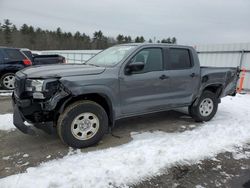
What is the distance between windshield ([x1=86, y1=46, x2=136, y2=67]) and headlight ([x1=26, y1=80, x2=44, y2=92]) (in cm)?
140

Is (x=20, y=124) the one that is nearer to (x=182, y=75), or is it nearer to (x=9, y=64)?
(x=182, y=75)

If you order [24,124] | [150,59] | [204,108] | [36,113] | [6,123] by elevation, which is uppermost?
[150,59]

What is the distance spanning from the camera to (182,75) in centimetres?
534

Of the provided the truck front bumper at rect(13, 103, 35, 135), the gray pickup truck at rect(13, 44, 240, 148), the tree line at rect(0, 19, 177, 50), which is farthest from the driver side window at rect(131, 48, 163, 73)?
the tree line at rect(0, 19, 177, 50)

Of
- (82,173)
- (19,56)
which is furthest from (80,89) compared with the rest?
(19,56)

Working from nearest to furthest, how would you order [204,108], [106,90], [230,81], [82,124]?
[82,124] < [106,90] < [204,108] < [230,81]

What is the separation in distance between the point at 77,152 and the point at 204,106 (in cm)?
358

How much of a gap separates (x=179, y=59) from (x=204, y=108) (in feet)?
4.96

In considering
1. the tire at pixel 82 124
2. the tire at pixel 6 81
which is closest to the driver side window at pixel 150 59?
the tire at pixel 82 124

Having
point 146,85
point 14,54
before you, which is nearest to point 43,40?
point 14,54

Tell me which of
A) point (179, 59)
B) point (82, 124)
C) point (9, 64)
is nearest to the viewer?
point (82, 124)

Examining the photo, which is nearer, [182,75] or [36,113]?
[36,113]

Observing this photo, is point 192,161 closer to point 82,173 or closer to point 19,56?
point 82,173

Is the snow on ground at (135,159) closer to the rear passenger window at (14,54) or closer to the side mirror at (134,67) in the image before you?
the side mirror at (134,67)
